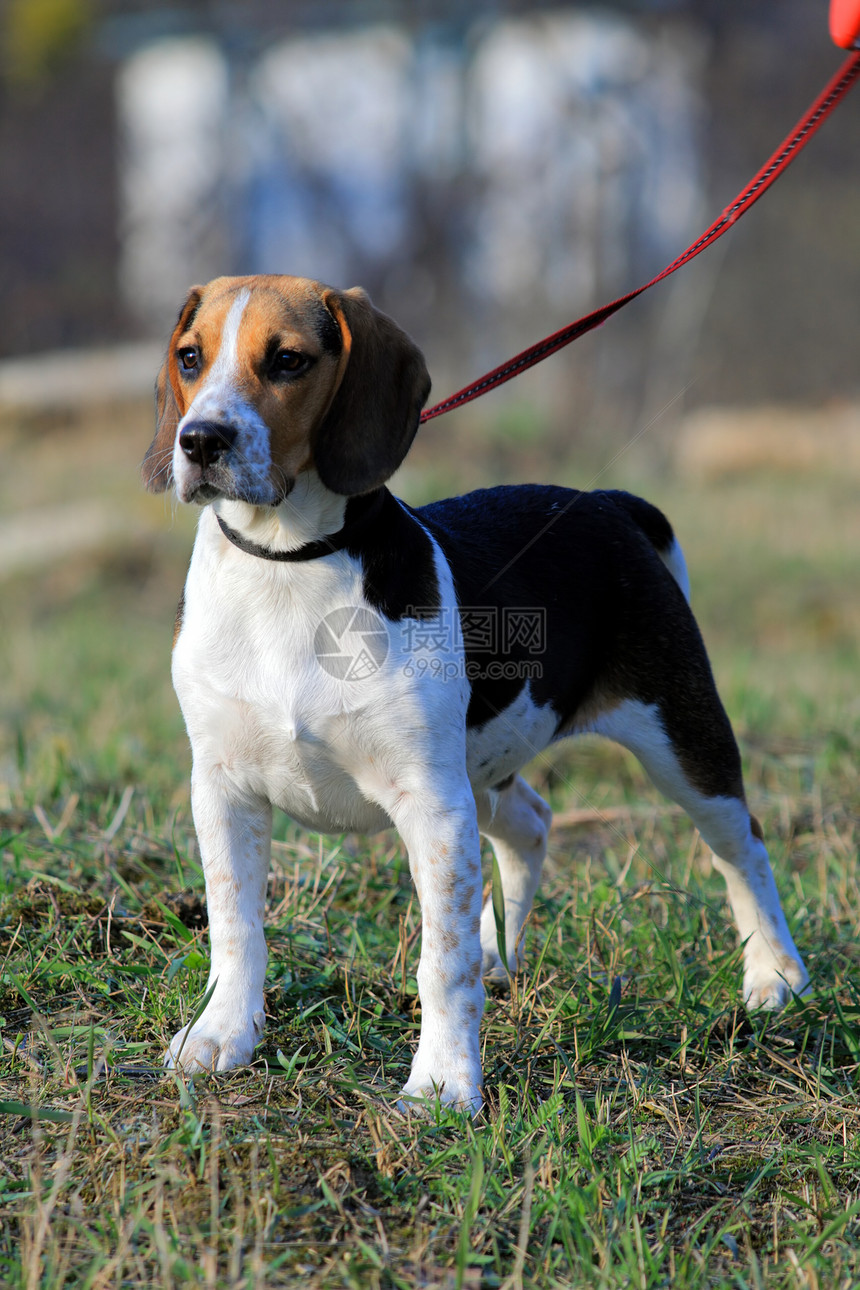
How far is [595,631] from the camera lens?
331cm

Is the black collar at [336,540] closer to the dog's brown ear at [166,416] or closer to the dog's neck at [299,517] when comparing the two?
→ the dog's neck at [299,517]

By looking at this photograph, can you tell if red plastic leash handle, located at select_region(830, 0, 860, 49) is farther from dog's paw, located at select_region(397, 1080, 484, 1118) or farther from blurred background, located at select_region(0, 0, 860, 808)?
blurred background, located at select_region(0, 0, 860, 808)

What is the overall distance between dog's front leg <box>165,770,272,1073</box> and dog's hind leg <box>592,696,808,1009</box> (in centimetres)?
103

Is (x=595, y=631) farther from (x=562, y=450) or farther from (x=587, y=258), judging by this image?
(x=587, y=258)

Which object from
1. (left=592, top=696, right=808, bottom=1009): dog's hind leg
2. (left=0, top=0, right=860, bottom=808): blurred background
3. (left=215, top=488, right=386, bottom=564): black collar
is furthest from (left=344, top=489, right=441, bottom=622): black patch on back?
(left=0, top=0, right=860, bottom=808): blurred background

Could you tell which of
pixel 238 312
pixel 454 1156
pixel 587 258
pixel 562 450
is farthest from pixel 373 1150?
pixel 587 258

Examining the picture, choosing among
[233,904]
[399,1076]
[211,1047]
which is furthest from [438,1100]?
[233,904]

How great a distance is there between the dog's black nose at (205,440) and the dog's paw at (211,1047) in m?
1.22

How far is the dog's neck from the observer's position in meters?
2.73

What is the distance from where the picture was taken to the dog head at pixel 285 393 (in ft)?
8.27

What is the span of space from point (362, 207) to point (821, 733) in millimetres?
10798

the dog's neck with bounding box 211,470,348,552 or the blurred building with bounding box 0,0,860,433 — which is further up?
the dog's neck with bounding box 211,470,348,552

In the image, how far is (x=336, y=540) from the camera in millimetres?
2732

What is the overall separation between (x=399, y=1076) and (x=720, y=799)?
1146 mm
